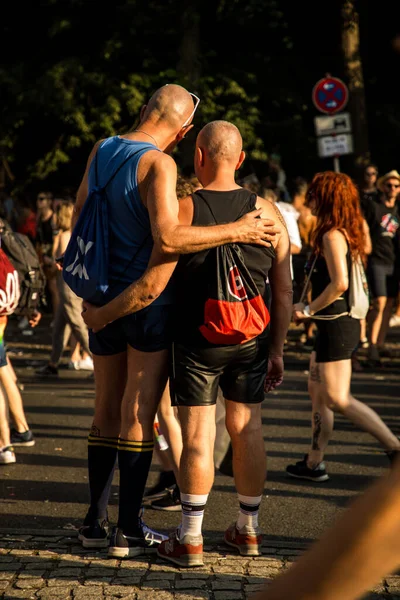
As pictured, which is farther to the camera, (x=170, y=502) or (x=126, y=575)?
(x=170, y=502)

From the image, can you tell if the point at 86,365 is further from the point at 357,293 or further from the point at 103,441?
the point at 103,441

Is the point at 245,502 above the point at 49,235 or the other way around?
the other way around

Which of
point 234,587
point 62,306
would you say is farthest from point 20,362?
point 234,587

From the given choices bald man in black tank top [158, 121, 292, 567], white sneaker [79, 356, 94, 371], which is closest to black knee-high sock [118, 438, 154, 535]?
bald man in black tank top [158, 121, 292, 567]

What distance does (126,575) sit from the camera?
172 inches

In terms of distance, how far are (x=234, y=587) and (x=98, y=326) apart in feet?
4.21

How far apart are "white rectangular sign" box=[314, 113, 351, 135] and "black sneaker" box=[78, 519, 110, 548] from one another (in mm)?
12172

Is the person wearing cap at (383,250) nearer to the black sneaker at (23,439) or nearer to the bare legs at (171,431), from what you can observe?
the black sneaker at (23,439)

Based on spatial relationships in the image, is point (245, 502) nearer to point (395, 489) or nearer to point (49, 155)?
point (395, 489)

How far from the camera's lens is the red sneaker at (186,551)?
14.7 ft

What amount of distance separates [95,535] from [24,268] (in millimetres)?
3145

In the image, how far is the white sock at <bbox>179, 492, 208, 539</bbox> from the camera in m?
4.52

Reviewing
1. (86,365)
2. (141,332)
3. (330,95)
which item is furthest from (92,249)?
(330,95)

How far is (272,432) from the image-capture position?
26.5 ft
